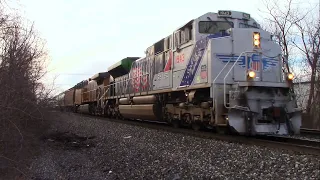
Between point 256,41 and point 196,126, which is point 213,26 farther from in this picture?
point 196,126

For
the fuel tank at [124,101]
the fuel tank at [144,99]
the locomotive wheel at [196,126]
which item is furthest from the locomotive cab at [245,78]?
the fuel tank at [124,101]

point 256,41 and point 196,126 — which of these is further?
point 196,126

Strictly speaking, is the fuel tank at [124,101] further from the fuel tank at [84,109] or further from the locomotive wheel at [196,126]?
the fuel tank at [84,109]

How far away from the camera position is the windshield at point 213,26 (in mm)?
10633

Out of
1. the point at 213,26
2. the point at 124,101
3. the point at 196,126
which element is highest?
the point at 213,26

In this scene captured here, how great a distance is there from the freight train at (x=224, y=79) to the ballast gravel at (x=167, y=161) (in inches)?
38.6

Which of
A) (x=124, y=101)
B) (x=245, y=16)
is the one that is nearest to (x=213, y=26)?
(x=245, y=16)

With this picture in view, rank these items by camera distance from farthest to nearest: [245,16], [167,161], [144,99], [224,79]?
[144,99] < [245,16] < [224,79] < [167,161]

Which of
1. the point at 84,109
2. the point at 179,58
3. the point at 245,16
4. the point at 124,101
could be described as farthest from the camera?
the point at 84,109

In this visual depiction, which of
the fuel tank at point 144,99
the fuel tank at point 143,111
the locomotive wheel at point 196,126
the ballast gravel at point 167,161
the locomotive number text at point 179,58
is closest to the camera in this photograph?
the ballast gravel at point 167,161

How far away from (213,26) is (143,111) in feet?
18.1

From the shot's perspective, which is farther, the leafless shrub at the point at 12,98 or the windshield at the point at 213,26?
the windshield at the point at 213,26

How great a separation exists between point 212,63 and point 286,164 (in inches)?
171

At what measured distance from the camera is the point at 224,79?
29.7 feet
